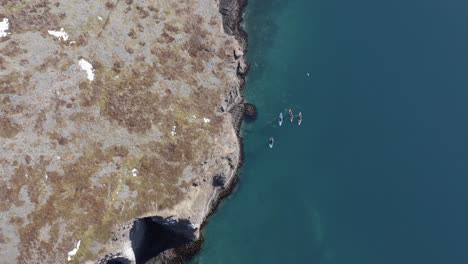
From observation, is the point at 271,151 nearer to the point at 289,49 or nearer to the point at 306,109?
the point at 306,109

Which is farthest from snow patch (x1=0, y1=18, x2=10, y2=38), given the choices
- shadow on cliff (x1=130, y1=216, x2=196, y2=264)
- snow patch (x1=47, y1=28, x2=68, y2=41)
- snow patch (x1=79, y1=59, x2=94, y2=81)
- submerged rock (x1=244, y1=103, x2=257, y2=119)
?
submerged rock (x1=244, y1=103, x2=257, y2=119)

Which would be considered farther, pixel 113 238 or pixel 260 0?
pixel 260 0

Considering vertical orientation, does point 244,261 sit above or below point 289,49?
below

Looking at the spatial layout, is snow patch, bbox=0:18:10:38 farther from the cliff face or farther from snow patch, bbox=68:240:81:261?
snow patch, bbox=68:240:81:261

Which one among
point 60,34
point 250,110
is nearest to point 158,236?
point 250,110

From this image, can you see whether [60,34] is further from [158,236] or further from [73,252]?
[158,236]

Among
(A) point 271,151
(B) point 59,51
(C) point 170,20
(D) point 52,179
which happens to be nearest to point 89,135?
(D) point 52,179
